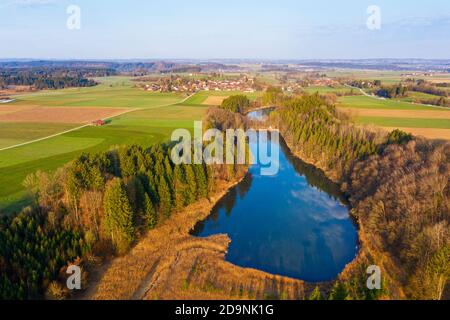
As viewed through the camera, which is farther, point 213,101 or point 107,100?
point 107,100

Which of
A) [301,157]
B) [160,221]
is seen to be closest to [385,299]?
[160,221]

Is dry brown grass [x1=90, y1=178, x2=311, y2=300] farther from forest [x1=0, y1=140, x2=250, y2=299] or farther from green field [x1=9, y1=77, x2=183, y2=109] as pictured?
green field [x1=9, y1=77, x2=183, y2=109]

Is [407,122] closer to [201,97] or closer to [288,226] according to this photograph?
[288,226]

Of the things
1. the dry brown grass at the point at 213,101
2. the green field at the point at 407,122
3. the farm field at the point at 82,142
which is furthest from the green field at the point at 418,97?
the farm field at the point at 82,142

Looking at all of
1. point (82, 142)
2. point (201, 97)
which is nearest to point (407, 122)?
point (82, 142)
